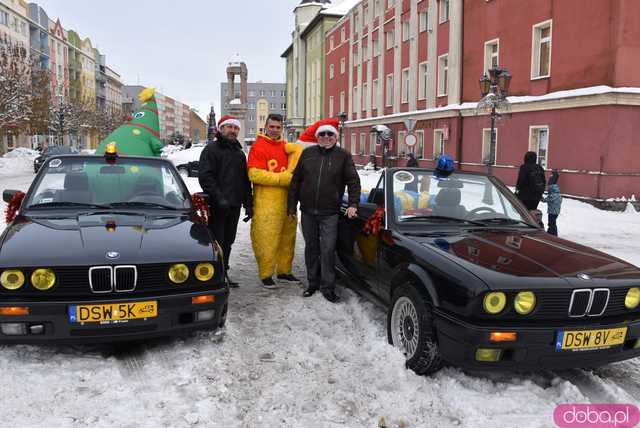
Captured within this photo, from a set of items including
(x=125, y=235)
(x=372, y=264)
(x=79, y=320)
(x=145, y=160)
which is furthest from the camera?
(x=145, y=160)

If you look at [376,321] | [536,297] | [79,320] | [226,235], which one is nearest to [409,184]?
A: [376,321]

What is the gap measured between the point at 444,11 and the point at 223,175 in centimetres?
2406

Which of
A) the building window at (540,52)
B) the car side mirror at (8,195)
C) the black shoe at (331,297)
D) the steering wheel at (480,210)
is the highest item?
the building window at (540,52)

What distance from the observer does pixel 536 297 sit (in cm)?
338

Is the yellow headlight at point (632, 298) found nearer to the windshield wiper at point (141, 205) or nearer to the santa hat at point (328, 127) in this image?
the santa hat at point (328, 127)

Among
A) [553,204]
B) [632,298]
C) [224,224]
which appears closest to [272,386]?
[632,298]

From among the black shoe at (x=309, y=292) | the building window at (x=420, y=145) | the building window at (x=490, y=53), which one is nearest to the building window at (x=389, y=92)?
the building window at (x=420, y=145)

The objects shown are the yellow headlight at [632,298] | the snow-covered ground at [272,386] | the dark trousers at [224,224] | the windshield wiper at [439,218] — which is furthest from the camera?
the dark trousers at [224,224]

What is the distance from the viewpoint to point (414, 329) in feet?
12.9

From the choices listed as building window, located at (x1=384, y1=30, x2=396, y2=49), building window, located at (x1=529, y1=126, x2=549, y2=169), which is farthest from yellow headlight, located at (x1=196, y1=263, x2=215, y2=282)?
building window, located at (x1=384, y1=30, x2=396, y2=49)

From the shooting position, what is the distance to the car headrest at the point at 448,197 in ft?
15.9

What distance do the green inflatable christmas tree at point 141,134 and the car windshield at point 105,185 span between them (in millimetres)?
3701

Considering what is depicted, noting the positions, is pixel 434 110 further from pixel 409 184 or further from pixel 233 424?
pixel 233 424

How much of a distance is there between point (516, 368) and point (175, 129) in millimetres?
188580
